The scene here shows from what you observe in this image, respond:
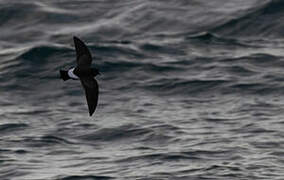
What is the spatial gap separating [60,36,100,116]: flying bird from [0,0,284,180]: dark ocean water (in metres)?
2.49

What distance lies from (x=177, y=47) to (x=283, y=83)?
2681mm

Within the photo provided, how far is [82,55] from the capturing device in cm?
1313

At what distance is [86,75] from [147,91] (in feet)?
19.3

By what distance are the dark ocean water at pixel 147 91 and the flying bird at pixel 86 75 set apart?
2.49m

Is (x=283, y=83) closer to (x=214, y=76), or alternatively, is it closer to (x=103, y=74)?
(x=214, y=76)

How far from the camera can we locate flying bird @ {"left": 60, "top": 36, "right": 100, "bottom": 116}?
12.7 metres

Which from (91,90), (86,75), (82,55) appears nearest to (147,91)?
(82,55)

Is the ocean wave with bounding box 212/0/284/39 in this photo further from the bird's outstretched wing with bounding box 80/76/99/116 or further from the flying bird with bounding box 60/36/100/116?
the bird's outstretched wing with bounding box 80/76/99/116

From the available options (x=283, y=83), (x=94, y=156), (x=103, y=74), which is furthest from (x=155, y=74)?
(x=94, y=156)

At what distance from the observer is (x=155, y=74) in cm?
1925

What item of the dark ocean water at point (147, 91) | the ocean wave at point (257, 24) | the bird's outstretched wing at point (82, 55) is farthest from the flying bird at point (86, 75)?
the ocean wave at point (257, 24)

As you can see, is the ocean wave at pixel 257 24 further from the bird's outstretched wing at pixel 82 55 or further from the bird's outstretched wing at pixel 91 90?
the bird's outstretched wing at pixel 91 90

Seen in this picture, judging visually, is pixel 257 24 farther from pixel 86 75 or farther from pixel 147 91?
pixel 86 75

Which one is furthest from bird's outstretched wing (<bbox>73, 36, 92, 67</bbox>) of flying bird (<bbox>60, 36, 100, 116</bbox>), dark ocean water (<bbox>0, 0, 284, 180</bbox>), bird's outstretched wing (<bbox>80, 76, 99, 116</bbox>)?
dark ocean water (<bbox>0, 0, 284, 180</bbox>)
